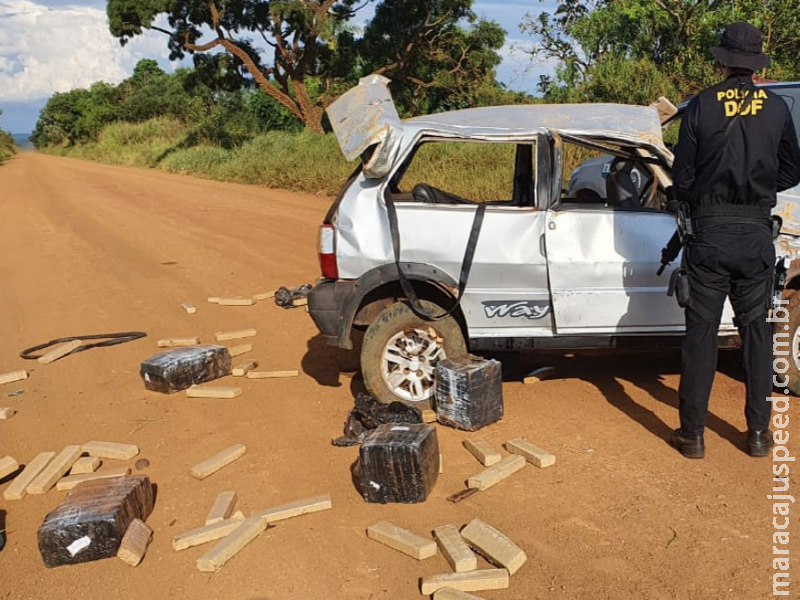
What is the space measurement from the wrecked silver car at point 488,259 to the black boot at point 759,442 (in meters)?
0.89

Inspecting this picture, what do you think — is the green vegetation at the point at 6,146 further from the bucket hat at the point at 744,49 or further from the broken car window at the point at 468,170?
the bucket hat at the point at 744,49

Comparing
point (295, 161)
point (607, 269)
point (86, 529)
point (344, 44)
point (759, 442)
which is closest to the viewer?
point (86, 529)

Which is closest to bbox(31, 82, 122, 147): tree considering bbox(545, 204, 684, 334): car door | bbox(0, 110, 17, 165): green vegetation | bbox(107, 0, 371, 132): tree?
bbox(0, 110, 17, 165): green vegetation

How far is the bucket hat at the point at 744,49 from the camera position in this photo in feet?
13.2

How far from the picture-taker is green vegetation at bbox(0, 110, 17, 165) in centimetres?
5273

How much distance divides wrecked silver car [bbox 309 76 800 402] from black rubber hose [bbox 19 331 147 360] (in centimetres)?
304

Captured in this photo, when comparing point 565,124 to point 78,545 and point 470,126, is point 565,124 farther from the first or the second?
point 78,545

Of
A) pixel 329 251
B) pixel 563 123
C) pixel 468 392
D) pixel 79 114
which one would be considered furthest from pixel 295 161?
pixel 79 114

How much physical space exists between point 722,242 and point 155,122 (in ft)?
141

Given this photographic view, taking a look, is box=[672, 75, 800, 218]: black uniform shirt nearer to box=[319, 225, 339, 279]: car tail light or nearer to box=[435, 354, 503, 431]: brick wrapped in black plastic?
box=[435, 354, 503, 431]: brick wrapped in black plastic

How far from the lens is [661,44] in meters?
15.3

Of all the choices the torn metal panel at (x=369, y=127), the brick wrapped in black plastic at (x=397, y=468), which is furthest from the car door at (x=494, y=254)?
the brick wrapped in black plastic at (x=397, y=468)

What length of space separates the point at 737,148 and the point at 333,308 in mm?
2624

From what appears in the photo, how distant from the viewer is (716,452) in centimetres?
437
